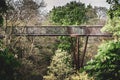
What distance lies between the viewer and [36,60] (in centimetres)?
4406

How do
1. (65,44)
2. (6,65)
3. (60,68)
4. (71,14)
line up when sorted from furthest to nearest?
(71,14) < (65,44) < (60,68) < (6,65)

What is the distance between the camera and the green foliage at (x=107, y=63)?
1488 cm

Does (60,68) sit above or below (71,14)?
below

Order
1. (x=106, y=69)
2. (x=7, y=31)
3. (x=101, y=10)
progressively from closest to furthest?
(x=106, y=69) → (x=7, y=31) → (x=101, y=10)

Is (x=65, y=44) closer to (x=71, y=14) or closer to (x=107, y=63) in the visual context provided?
(x=71, y=14)

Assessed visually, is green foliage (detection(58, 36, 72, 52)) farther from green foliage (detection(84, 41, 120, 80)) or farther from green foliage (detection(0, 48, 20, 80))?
green foliage (detection(0, 48, 20, 80))

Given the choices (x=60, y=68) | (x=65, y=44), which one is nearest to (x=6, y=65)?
(x=60, y=68)

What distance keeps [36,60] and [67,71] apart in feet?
19.0

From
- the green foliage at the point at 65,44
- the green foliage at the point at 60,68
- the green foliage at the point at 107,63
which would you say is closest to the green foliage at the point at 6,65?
the green foliage at the point at 107,63

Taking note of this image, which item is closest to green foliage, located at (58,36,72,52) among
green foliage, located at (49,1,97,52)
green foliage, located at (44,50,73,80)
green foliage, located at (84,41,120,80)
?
green foliage, located at (44,50,73,80)

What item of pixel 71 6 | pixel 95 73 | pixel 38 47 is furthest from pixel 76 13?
pixel 95 73

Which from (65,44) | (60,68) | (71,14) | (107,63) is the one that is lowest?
(60,68)

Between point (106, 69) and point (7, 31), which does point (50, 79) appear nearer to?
point (7, 31)

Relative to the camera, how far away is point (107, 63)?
15086 mm
